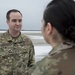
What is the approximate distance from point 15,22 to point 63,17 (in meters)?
2.14

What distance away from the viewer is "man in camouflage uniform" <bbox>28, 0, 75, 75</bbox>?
1.22 metres

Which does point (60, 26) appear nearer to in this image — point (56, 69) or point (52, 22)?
point (52, 22)

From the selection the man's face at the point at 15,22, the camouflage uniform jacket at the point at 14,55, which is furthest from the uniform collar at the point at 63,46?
the man's face at the point at 15,22

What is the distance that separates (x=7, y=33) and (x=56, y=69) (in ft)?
7.06

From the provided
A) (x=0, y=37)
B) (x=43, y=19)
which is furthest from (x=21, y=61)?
(x=43, y=19)

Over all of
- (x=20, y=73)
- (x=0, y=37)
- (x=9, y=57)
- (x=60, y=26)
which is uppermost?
(x=60, y=26)

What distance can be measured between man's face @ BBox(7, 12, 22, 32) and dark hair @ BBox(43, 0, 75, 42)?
203 centimetres

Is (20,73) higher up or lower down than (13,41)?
lower down

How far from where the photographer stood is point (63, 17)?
1267mm

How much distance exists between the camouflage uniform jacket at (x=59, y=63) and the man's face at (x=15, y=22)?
2.06 m

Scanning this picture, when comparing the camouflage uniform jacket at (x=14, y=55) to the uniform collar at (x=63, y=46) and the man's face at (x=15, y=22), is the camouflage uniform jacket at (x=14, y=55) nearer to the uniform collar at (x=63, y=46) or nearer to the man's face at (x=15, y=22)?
the man's face at (x=15, y=22)

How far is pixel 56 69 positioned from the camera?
1218mm

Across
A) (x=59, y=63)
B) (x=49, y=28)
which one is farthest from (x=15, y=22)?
(x=59, y=63)

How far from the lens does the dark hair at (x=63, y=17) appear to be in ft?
4.16
